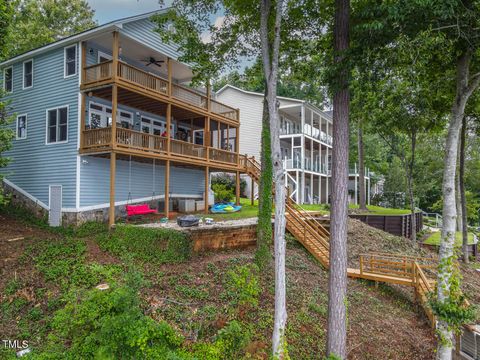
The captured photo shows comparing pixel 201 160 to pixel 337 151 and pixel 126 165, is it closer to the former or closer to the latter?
pixel 126 165

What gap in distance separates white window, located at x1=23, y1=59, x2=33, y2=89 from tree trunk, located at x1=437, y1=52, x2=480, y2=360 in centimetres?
1720

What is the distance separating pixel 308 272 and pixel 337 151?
5311mm

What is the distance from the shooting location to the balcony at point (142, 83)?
1273 centimetres

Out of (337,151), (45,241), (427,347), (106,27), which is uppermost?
(106,27)

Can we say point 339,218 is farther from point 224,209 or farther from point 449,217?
point 224,209

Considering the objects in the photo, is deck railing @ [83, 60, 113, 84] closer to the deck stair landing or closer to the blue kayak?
the blue kayak

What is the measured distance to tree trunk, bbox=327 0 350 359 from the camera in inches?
251

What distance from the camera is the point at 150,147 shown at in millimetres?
13859

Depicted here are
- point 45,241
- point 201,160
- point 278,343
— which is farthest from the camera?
point 201,160

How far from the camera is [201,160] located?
16.5m

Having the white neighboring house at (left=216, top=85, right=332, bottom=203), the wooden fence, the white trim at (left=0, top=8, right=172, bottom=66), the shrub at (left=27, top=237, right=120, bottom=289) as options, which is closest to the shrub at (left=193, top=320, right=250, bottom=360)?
the shrub at (left=27, top=237, right=120, bottom=289)

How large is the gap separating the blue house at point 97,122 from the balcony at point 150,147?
1.8 inches

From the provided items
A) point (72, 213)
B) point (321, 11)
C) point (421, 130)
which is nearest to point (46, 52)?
point (72, 213)

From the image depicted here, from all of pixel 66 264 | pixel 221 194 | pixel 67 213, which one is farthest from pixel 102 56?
pixel 221 194
